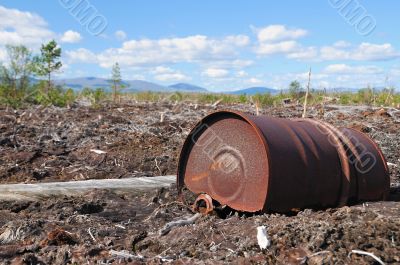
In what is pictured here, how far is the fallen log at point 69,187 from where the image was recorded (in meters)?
4.79

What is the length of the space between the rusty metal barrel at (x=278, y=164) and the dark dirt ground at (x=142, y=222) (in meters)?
0.17

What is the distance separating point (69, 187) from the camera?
4.96 m

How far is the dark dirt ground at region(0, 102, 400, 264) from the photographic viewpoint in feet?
9.02

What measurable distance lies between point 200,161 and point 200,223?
0.77 metres

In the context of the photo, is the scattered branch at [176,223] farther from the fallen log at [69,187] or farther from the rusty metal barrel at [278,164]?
the fallen log at [69,187]

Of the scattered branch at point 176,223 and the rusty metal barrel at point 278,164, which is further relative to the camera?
the rusty metal barrel at point 278,164

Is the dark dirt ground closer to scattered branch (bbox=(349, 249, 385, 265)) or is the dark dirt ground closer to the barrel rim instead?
scattered branch (bbox=(349, 249, 385, 265))

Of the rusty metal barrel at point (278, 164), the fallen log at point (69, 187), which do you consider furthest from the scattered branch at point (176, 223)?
the fallen log at point (69, 187)

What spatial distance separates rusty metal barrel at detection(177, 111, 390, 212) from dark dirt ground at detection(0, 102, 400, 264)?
0.17 meters

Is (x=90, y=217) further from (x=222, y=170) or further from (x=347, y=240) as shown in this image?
(x=347, y=240)

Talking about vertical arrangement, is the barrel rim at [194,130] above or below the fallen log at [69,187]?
above

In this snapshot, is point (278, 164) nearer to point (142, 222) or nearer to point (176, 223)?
point (176, 223)

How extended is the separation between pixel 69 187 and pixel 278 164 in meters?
2.18

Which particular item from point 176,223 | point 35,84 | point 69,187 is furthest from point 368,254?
point 35,84
